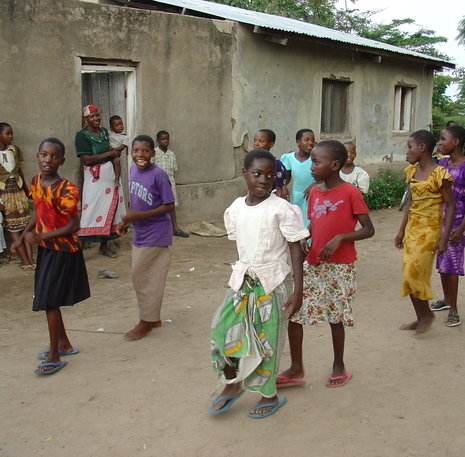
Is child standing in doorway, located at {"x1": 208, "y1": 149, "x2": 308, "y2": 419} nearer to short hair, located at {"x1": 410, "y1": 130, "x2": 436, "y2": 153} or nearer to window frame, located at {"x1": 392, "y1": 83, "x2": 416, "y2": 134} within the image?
short hair, located at {"x1": 410, "y1": 130, "x2": 436, "y2": 153}

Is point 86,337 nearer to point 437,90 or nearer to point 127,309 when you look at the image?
point 127,309

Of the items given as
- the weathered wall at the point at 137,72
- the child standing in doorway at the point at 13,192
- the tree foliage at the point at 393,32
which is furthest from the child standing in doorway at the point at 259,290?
the tree foliage at the point at 393,32

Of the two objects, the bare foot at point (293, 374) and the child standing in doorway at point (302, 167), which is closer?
the bare foot at point (293, 374)

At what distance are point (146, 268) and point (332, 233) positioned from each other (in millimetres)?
1615

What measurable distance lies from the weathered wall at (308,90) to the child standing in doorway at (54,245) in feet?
18.5

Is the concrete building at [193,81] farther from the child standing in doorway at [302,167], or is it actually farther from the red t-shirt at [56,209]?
the red t-shirt at [56,209]

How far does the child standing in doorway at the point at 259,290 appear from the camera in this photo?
2.96m

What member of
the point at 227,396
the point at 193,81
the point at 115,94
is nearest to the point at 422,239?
the point at 227,396

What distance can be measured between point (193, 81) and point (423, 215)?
16.7 feet

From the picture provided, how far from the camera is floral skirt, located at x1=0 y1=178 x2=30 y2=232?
6.36 metres

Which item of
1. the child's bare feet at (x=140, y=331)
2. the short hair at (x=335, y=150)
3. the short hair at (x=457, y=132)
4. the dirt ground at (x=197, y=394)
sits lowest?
A: the dirt ground at (x=197, y=394)

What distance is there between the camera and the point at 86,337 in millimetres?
4371

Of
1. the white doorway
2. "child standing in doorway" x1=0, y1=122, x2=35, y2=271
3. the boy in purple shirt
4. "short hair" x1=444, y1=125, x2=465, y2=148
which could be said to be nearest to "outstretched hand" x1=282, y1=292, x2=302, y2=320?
the boy in purple shirt

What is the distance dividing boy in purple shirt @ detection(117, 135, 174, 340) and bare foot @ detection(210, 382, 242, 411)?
50.9 inches
